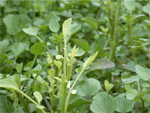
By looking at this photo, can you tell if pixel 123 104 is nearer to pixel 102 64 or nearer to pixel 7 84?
pixel 102 64

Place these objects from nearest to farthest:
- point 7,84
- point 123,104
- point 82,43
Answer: point 7,84, point 123,104, point 82,43

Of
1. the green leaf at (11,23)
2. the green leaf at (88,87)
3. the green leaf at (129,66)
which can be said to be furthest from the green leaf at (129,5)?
the green leaf at (11,23)

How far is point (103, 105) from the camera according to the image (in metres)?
0.47

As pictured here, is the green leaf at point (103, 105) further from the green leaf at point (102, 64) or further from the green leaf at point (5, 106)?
the green leaf at point (5, 106)

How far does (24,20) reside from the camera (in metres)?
0.97

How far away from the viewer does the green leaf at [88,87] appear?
53cm

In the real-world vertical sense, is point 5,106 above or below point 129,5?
below

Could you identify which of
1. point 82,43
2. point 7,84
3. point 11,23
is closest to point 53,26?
point 82,43

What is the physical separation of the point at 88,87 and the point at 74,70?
6.4 inches

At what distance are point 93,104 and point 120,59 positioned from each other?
1.04ft

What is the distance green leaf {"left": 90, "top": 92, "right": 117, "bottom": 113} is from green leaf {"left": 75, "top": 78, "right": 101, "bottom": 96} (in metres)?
0.05

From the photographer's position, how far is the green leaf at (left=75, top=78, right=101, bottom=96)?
0.53 metres

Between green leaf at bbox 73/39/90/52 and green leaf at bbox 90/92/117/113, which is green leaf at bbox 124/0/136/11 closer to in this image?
green leaf at bbox 73/39/90/52

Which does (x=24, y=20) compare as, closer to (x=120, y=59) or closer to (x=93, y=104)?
(x=120, y=59)
